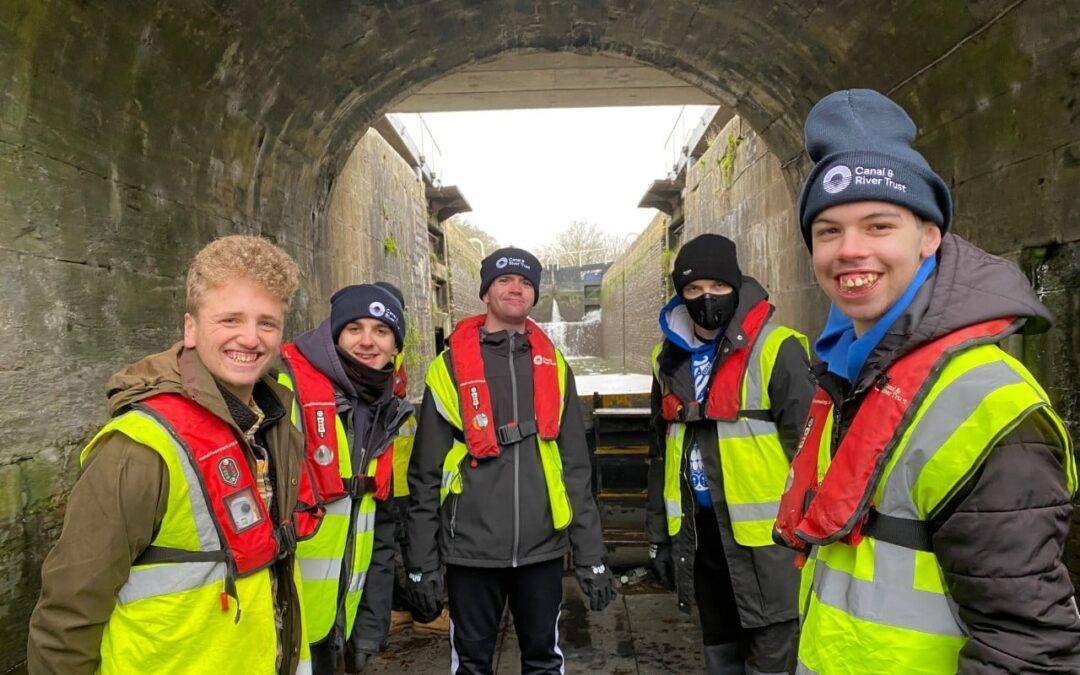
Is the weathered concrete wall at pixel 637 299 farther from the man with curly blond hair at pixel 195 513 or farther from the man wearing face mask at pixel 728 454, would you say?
the man with curly blond hair at pixel 195 513

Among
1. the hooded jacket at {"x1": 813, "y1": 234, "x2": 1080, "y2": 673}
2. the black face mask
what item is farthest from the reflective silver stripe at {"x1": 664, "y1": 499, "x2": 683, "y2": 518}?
the hooded jacket at {"x1": 813, "y1": 234, "x2": 1080, "y2": 673}

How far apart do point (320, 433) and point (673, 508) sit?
153 centimetres

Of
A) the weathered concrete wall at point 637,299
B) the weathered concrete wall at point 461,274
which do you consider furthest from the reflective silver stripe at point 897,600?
the weathered concrete wall at point 461,274

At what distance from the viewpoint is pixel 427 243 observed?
14898 mm

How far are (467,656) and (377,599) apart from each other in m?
0.51

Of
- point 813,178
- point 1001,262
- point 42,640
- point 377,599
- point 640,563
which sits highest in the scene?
point 813,178

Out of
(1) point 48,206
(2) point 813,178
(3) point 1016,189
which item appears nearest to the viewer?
(2) point 813,178

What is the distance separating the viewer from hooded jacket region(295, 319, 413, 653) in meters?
2.50

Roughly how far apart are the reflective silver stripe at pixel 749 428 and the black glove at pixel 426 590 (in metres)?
1.40

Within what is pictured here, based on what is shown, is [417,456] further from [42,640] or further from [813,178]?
[813,178]

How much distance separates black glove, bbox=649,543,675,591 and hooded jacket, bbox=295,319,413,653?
1220 mm

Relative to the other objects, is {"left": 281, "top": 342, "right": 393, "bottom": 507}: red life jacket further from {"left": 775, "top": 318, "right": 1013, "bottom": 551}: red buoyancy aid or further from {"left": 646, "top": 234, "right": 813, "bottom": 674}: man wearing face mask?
{"left": 775, "top": 318, "right": 1013, "bottom": 551}: red buoyancy aid

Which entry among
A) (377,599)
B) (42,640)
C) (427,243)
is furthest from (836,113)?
(427,243)

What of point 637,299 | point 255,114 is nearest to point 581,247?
point 637,299
